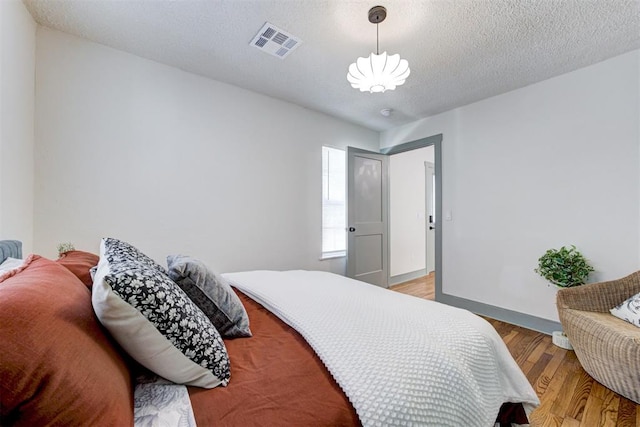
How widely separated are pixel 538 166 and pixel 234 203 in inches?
122

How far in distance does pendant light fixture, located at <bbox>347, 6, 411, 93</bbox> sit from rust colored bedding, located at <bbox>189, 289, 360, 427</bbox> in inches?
67.5

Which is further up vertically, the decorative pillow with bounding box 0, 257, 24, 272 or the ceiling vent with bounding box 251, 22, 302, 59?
the ceiling vent with bounding box 251, 22, 302, 59

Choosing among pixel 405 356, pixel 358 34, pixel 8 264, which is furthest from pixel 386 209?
pixel 8 264

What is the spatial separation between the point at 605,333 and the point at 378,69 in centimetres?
222

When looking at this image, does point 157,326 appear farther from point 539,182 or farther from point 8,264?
Answer: point 539,182

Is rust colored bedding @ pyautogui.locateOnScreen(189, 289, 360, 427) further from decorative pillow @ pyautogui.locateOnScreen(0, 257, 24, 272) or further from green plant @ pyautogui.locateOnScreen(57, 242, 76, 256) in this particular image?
green plant @ pyautogui.locateOnScreen(57, 242, 76, 256)

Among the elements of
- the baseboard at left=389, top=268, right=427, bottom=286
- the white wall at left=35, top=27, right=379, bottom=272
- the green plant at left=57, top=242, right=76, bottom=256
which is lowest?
the baseboard at left=389, top=268, right=427, bottom=286

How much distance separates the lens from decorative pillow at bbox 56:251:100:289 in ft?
3.55

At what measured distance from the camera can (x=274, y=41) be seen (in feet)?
6.73

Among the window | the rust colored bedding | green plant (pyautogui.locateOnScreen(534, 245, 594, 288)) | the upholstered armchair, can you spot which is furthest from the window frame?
the rust colored bedding

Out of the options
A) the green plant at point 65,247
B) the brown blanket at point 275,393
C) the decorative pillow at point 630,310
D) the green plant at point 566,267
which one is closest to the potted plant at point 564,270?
the green plant at point 566,267

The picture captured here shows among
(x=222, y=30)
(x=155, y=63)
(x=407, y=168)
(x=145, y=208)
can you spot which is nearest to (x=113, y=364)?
(x=145, y=208)

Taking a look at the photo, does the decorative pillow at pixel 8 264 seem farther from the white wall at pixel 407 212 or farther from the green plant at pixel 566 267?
the white wall at pixel 407 212

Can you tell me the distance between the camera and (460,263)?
3236 millimetres
